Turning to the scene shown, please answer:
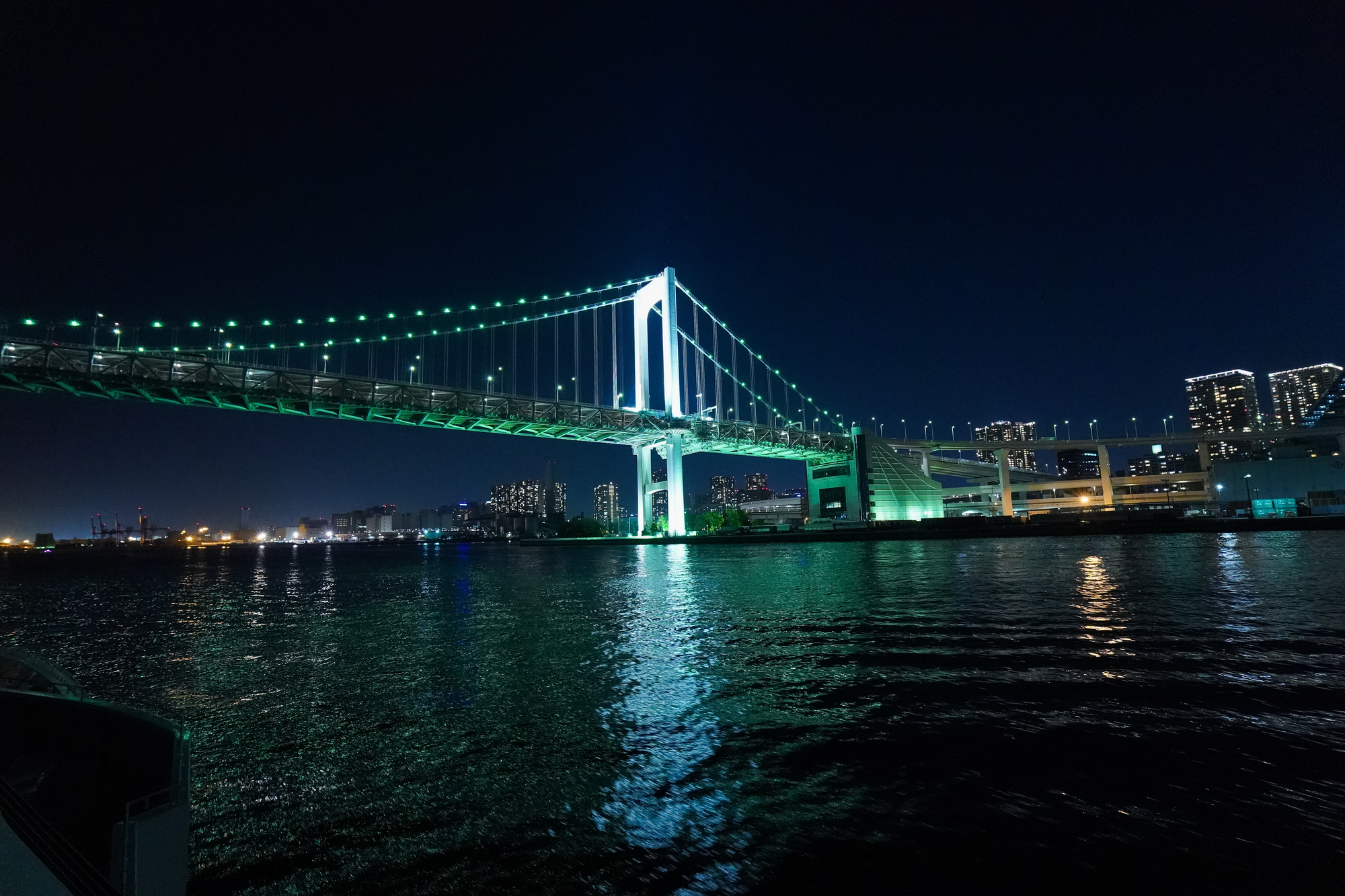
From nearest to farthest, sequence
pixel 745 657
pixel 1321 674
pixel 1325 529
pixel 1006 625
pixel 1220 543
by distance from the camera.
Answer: pixel 1321 674 < pixel 745 657 < pixel 1006 625 < pixel 1220 543 < pixel 1325 529

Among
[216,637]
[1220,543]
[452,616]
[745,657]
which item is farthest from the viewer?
[1220,543]

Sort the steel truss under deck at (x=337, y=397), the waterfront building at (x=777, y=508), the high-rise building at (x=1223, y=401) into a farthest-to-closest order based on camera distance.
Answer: the high-rise building at (x=1223, y=401) → the waterfront building at (x=777, y=508) → the steel truss under deck at (x=337, y=397)

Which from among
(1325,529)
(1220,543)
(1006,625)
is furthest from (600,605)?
(1325,529)

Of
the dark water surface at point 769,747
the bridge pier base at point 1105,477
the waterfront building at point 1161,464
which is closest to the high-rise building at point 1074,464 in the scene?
the waterfront building at point 1161,464

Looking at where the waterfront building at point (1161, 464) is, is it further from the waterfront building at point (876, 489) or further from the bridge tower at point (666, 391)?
the bridge tower at point (666, 391)

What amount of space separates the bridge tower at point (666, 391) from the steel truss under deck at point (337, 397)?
0.89m

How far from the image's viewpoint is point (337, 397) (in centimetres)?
4241

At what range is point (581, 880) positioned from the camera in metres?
2.76

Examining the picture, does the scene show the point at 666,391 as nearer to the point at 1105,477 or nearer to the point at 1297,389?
the point at 1105,477

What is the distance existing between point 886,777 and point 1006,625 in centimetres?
622

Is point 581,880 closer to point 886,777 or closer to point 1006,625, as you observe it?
point 886,777

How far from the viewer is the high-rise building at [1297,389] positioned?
13575cm

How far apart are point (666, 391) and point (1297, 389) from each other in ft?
552

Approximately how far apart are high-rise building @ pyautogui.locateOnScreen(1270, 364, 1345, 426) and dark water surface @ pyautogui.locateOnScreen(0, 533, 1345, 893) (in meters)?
176
